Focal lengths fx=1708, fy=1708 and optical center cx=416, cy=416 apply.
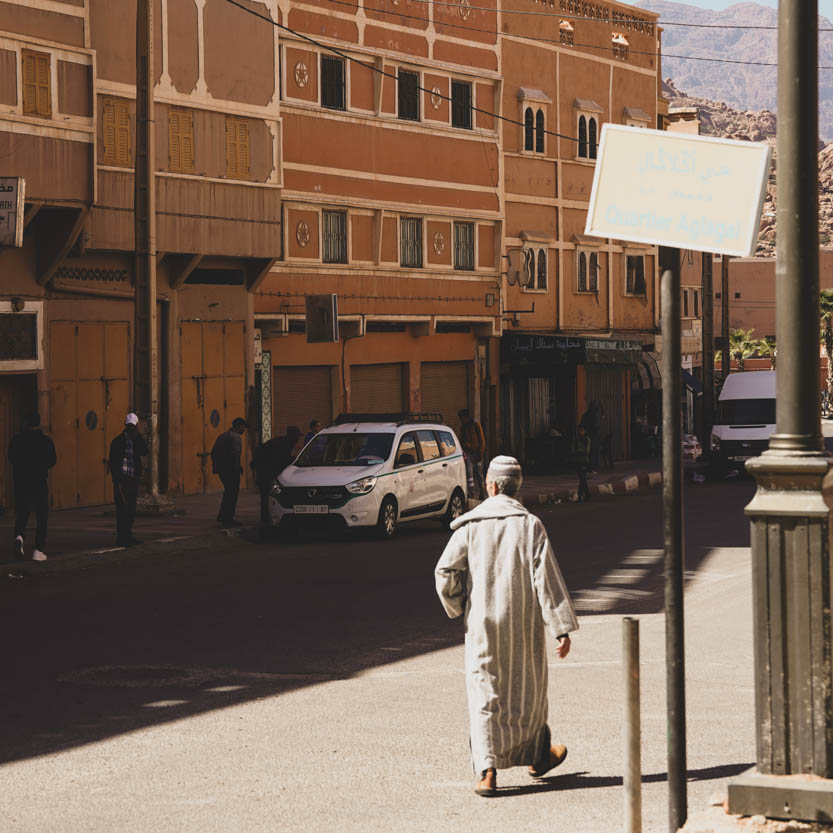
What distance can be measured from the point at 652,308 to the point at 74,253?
26296 millimetres

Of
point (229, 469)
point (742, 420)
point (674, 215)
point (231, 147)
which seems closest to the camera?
point (674, 215)

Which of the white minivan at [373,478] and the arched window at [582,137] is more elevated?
the arched window at [582,137]

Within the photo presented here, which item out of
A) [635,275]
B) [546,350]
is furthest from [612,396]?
[546,350]

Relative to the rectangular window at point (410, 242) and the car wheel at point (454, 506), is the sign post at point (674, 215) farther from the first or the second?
the rectangular window at point (410, 242)

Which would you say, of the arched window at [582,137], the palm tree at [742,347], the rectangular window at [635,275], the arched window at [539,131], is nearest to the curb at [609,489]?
the rectangular window at [635,275]

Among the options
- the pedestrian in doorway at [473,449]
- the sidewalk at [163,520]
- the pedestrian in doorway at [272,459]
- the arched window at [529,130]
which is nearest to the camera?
the sidewalk at [163,520]

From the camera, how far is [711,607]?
624 inches

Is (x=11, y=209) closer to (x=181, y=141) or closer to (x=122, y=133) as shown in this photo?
(x=122, y=133)

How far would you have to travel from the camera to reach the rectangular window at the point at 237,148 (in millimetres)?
32094

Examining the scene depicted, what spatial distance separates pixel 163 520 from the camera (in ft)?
86.8

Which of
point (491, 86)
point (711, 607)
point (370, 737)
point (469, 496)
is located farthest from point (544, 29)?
point (370, 737)

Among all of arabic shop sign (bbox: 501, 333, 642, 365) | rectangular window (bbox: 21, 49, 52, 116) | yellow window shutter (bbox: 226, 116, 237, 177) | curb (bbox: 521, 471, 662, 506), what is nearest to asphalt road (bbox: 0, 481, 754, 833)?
rectangular window (bbox: 21, 49, 52, 116)

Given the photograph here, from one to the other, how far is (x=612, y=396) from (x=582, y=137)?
24.5 feet

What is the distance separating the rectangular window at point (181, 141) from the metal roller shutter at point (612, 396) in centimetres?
1936
